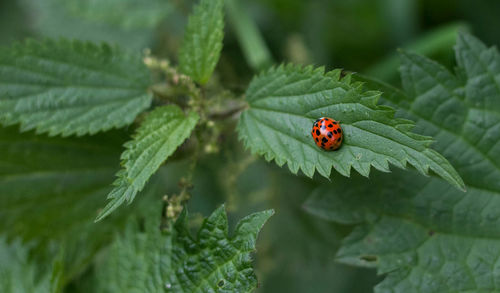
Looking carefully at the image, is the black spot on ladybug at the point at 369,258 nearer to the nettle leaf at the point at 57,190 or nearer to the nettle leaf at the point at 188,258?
the nettle leaf at the point at 188,258

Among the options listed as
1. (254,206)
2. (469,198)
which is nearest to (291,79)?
(469,198)

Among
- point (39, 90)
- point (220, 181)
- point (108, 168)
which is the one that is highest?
point (39, 90)

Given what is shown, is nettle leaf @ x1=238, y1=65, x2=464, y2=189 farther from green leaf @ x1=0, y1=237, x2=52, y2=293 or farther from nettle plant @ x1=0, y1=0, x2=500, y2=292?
green leaf @ x1=0, y1=237, x2=52, y2=293

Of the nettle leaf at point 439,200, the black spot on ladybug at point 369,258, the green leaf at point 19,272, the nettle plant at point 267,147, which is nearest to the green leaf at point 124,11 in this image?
the nettle plant at point 267,147

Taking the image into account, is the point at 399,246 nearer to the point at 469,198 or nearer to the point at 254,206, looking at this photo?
the point at 469,198

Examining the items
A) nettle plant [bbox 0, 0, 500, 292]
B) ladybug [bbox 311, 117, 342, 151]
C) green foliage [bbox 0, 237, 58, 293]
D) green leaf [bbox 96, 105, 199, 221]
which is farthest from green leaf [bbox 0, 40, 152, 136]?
ladybug [bbox 311, 117, 342, 151]
